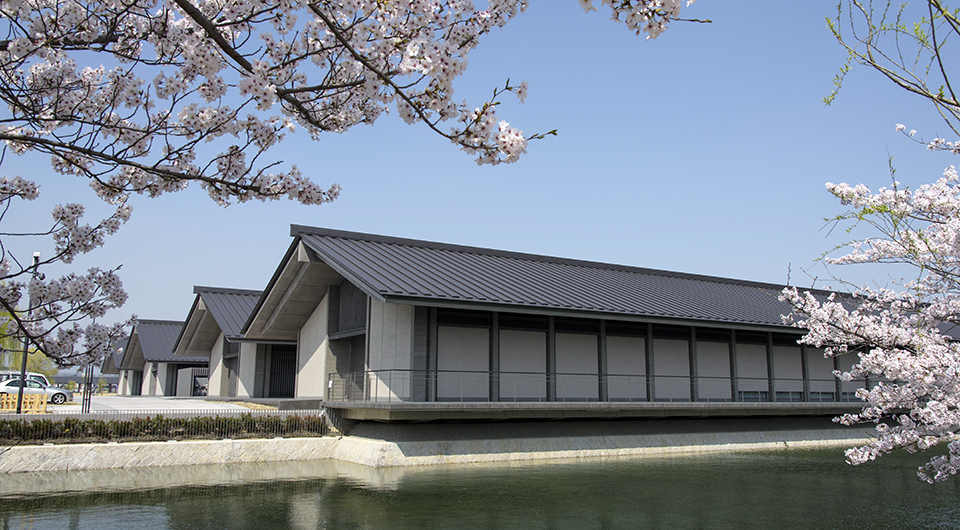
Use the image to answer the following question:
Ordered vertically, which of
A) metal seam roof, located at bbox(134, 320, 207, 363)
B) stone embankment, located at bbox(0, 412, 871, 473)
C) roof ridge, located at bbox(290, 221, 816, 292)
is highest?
roof ridge, located at bbox(290, 221, 816, 292)

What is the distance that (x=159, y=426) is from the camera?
18625mm

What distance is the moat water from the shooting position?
11.0 metres

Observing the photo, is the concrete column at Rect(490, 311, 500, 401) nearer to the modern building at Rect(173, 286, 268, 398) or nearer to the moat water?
the moat water

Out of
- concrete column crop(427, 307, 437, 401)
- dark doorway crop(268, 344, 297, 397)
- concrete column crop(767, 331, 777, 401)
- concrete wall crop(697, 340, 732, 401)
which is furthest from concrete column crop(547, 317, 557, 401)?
dark doorway crop(268, 344, 297, 397)

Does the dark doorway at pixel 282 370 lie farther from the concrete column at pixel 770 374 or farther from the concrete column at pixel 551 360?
the concrete column at pixel 770 374

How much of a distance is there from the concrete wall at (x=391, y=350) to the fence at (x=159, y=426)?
274cm

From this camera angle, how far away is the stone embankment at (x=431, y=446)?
16906mm

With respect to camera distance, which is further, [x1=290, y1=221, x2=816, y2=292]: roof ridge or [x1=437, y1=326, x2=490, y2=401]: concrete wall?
[x1=290, y1=221, x2=816, y2=292]: roof ridge

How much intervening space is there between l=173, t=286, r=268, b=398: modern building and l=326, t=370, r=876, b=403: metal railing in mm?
9497

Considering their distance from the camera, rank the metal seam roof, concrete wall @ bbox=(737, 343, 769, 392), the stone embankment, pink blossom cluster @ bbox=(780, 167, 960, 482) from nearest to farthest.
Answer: pink blossom cluster @ bbox=(780, 167, 960, 482) → the stone embankment → concrete wall @ bbox=(737, 343, 769, 392) → the metal seam roof

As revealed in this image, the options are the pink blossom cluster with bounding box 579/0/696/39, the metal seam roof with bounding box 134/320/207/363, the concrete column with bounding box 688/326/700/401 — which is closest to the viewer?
the pink blossom cluster with bounding box 579/0/696/39

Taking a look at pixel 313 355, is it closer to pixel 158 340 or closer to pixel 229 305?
pixel 229 305

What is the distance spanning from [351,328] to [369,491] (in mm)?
9559

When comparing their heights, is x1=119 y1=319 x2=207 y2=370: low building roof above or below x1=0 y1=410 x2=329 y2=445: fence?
above
